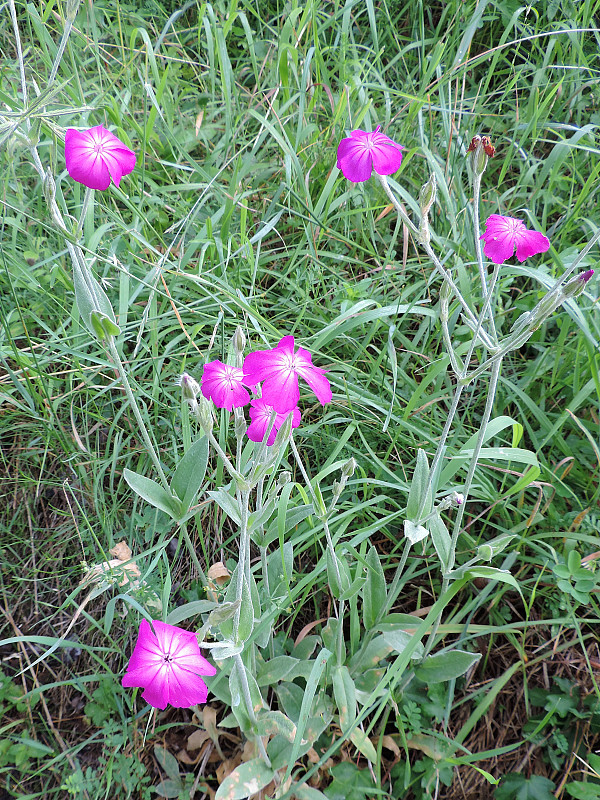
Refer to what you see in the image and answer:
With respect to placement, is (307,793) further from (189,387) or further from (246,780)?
(189,387)

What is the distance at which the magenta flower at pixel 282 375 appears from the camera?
1221mm

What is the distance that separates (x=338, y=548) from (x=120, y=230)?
1.69 meters

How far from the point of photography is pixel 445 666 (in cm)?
176

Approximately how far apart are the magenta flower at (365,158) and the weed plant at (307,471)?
11cm

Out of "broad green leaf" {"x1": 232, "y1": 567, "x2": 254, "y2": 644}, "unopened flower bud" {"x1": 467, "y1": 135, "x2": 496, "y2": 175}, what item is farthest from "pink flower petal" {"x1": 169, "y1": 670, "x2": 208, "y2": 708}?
"unopened flower bud" {"x1": 467, "y1": 135, "x2": 496, "y2": 175}

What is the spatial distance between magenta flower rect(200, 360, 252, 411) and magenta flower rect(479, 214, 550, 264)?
70 cm

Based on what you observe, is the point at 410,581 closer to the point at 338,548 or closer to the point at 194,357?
the point at 338,548

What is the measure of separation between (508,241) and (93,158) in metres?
1.03

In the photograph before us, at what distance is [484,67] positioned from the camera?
309 cm

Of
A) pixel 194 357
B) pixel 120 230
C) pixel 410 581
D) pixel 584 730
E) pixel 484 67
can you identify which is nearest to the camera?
pixel 584 730

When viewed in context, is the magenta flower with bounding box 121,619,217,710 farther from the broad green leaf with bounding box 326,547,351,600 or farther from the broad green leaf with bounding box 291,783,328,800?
the broad green leaf with bounding box 291,783,328,800

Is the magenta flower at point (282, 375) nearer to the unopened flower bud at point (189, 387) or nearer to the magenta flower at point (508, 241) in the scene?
the unopened flower bud at point (189, 387)

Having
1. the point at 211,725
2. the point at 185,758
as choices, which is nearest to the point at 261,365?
the point at 211,725

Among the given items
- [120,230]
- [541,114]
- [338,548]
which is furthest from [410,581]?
[541,114]
